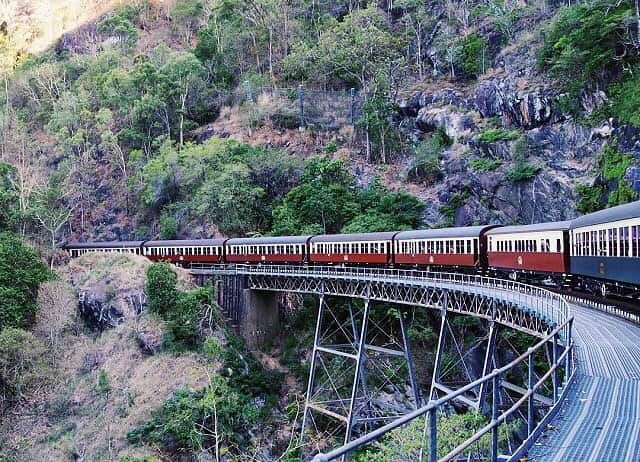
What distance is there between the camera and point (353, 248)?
2867 centimetres

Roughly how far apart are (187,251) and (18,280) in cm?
978

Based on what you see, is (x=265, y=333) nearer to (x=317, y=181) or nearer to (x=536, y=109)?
(x=317, y=181)

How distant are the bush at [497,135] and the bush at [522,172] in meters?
2.64

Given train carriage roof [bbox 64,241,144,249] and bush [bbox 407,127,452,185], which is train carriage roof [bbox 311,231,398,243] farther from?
bush [bbox 407,127,452,185]

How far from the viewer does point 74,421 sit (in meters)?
24.9

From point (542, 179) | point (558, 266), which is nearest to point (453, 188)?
point (542, 179)

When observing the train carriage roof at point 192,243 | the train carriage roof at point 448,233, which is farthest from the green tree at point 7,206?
the train carriage roof at point 448,233

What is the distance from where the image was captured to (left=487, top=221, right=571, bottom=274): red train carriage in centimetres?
2012

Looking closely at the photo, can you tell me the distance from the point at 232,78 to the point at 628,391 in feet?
182

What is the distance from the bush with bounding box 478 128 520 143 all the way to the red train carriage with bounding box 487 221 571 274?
56.8ft

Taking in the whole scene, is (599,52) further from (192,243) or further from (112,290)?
(112,290)

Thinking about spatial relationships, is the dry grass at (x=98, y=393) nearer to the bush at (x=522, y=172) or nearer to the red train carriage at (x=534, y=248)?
the red train carriage at (x=534, y=248)

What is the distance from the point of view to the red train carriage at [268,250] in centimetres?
3083

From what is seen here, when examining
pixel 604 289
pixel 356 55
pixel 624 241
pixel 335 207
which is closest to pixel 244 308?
pixel 335 207
